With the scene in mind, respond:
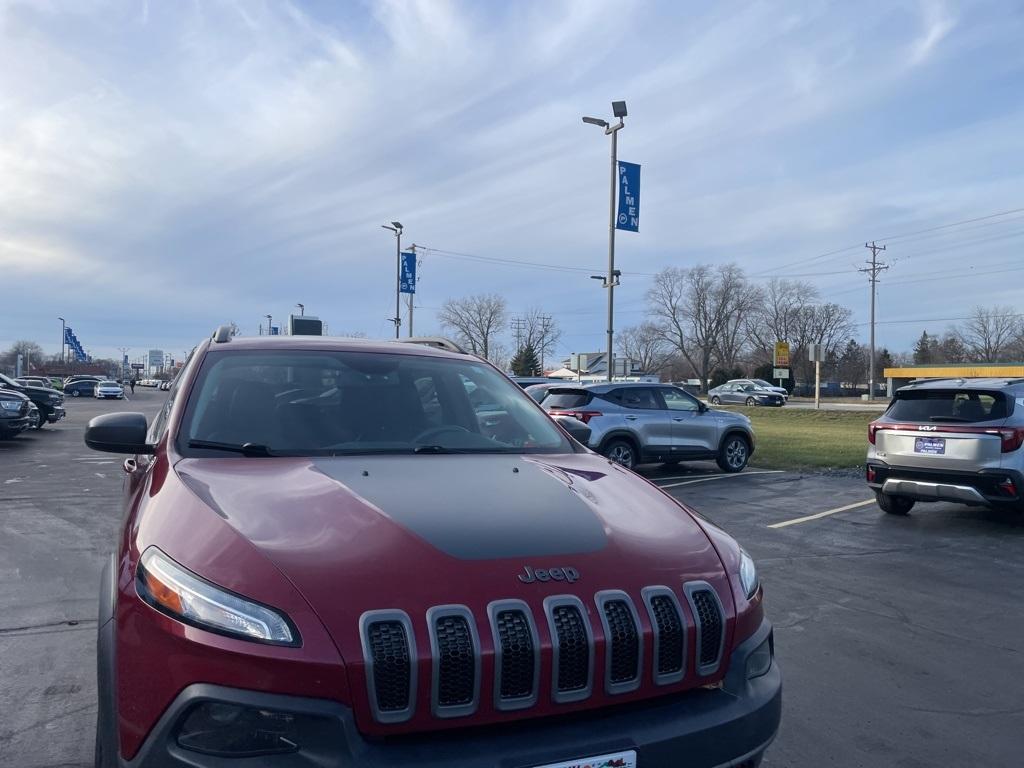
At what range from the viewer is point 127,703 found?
2152 millimetres

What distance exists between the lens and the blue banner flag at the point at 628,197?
796 inches

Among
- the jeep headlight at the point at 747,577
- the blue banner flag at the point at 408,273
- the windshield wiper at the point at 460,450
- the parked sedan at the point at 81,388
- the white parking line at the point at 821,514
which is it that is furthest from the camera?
the parked sedan at the point at 81,388

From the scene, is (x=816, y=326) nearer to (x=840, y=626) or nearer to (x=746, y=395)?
(x=746, y=395)

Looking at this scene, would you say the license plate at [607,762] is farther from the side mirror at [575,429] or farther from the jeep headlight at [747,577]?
the side mirror at [575,429]

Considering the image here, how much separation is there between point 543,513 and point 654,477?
1105 centimetres

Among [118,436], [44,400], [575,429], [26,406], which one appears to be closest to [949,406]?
[575,429]

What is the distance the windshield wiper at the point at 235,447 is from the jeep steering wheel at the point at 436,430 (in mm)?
663

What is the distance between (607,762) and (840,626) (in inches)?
148

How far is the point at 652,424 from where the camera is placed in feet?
44.4

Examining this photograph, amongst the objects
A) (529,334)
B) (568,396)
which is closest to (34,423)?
(568,396)

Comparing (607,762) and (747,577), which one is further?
(747,577)

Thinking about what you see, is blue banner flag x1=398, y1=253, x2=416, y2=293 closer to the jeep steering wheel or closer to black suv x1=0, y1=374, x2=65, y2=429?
black suv x1=0, y1=374, x2=65, y2=429

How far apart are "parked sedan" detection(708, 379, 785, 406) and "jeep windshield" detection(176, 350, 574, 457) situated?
47996 millimetres

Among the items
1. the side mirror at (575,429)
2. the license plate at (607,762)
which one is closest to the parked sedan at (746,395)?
the side mirror at (575,429)
